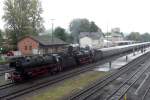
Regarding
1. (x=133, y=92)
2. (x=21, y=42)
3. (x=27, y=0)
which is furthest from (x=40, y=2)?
(x=133, y=92)

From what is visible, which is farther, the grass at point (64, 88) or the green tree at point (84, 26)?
the green tree at point (84, 26)

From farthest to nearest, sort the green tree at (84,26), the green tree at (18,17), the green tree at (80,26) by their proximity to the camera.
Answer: the green tree at (84,26) < the green tree at (80,26) < the green tree at (18,17)

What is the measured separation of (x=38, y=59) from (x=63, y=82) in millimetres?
4006

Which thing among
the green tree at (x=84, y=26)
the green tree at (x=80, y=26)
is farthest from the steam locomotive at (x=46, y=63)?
the green tree at (x=84, y=26)

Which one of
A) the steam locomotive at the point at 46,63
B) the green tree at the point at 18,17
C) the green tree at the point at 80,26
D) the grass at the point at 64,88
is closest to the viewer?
the grass at the point at 64,88

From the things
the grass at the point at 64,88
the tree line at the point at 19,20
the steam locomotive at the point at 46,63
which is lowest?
the grass at the point at 64,88

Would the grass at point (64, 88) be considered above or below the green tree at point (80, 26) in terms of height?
below

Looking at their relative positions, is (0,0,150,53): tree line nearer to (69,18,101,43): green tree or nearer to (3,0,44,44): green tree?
(3,0,44,44): green tree

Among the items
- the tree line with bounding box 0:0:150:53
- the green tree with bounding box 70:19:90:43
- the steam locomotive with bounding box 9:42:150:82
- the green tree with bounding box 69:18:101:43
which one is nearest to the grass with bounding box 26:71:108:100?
the steam locomotive with bounding box 9:42:150:82

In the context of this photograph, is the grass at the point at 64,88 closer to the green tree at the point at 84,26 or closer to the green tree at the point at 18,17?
the green tree at the point at 18,17

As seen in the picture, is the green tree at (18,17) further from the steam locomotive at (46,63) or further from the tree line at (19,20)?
the steam locomotive at (46,63)

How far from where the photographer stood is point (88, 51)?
137 feet

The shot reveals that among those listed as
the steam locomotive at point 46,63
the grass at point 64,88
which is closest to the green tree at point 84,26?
the steam locomotive at point 46,63

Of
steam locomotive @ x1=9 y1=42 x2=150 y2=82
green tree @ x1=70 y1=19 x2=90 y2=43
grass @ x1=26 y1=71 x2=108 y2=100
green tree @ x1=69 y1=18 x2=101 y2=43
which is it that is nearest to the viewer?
grass @ x1=26 y1=71 x2=108 y2=100
